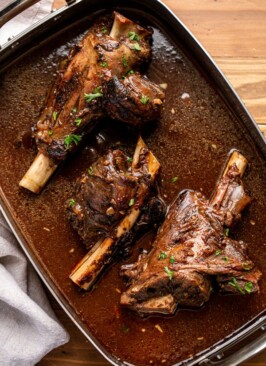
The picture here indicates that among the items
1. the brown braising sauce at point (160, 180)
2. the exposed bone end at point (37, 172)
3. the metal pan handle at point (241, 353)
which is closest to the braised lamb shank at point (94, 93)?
the exposed bone end at point (37, 172)

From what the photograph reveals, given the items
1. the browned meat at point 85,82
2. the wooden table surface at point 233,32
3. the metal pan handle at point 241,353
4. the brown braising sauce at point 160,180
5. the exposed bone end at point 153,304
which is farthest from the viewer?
the wooden table surface at point 233,32

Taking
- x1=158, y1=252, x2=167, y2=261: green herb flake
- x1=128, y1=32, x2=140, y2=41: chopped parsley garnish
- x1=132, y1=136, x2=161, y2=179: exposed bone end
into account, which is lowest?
x1=158, y1=252, x2=167, y2=261: green herb flake

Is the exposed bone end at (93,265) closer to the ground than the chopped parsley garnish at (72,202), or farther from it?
closer to the ground

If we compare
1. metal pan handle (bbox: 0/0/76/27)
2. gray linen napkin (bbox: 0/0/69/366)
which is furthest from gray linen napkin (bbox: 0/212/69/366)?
metal pan handle (bbox: 0/0/76/27)

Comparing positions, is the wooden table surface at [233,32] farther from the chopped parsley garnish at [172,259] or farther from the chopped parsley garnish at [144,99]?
the chopped parsley garnish at [172,259]

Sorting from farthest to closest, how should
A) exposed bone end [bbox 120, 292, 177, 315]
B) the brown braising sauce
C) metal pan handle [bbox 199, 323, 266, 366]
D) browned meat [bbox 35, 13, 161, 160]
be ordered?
the brown braising sauce
browned meat [bbox 35, 13, 161, 160]
exposed bone end [bbox 120, 292, 177, 315]
metal pan handle [bbox 199, 323, 266, 366]

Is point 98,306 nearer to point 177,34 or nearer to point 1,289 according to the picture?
point 1,289

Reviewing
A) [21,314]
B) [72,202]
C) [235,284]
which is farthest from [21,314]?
[235,284]

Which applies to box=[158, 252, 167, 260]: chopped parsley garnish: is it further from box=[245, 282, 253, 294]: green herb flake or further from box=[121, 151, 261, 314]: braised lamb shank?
box=[245, 282, 253, 294]: green herb flake

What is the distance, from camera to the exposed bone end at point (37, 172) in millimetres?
3336

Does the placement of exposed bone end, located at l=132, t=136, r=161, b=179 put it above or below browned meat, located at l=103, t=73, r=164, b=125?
below

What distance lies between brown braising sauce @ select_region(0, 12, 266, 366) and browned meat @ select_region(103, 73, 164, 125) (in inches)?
6.7

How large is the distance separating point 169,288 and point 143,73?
1200 millimetres

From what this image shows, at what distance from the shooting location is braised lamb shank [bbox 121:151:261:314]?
307 centimetres
